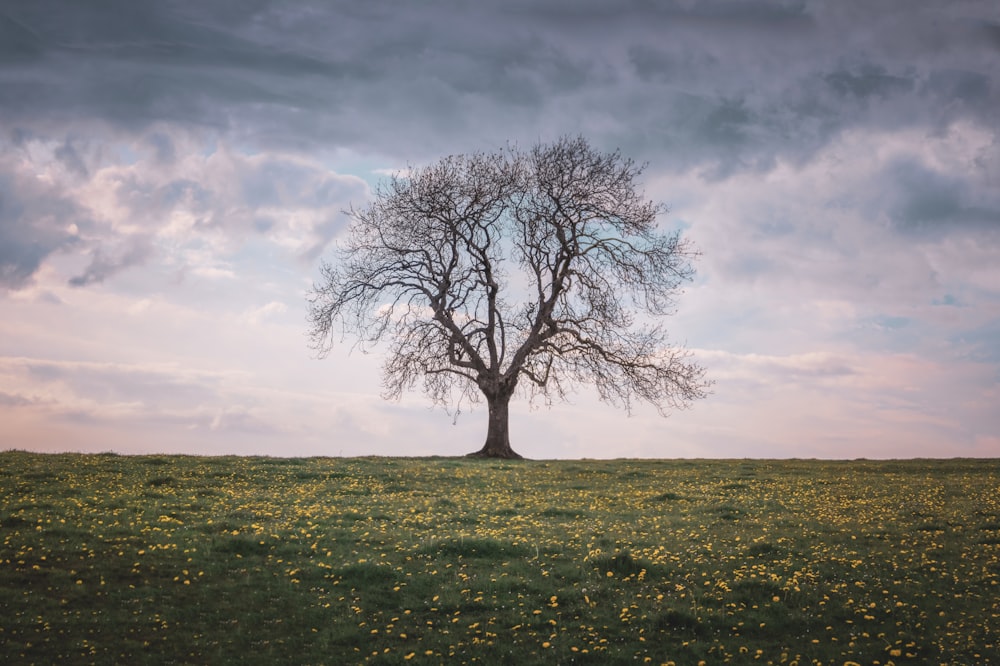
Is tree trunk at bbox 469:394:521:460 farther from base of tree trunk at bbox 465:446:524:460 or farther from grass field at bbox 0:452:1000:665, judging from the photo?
grass field at bbox 0:452:1000:665

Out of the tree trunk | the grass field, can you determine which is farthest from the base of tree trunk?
the grass field

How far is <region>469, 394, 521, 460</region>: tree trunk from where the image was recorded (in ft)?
142

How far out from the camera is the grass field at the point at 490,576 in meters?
13.2

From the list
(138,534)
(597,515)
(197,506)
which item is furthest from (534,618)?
(197,506)

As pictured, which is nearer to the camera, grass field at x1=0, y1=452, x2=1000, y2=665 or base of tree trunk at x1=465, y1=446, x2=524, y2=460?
grass field at x1=0, y1=452, x2=1000, y2=665

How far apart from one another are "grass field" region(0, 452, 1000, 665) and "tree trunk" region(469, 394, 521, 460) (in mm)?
15527

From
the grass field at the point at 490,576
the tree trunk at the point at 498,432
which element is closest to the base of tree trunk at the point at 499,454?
the tree trunk at the point at 498,432

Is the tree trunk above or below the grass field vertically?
above

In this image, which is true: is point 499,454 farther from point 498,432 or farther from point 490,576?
point 490,576

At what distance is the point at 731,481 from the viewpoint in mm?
31422

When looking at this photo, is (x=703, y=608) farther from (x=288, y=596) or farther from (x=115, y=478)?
(x=115, y=478)

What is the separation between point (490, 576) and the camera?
16.8 meters

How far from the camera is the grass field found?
43.4 ft

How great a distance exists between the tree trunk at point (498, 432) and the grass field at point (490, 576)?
1553 cm
